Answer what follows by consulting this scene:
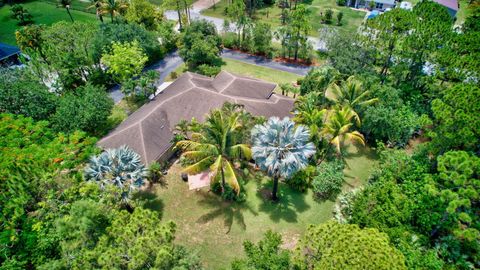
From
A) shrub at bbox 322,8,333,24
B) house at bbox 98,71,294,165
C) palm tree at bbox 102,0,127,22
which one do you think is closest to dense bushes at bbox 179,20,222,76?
house at bbox 98,71,294,165

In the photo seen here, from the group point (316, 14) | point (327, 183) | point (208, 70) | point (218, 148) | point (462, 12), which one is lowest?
point (327, 183)

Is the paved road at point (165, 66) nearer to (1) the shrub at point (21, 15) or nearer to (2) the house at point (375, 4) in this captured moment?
(1) the shrub at point (21, 15)

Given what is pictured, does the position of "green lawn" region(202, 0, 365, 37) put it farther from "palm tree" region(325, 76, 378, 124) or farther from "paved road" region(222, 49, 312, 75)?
"palm tree" region(325, 76, 378, 124)

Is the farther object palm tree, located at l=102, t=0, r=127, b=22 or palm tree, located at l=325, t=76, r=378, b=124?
palm tree, located at l=102, t=0, r=127, b=22

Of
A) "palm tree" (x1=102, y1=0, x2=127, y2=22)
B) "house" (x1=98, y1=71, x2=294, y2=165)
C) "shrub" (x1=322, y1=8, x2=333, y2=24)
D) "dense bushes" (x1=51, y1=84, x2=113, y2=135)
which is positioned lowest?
"house" (x1=98, y1=71, x2=294, y2=165)

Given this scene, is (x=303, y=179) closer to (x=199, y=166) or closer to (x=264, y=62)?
(x=199, y=166)

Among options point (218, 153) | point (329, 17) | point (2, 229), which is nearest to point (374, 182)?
point (218, 153)

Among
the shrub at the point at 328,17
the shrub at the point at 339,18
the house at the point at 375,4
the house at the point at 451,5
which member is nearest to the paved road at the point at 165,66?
the shrub at the point at 328,17

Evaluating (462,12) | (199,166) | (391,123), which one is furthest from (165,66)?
(462,12)
